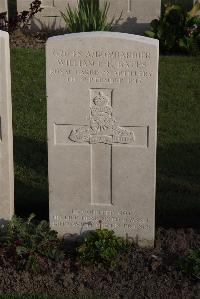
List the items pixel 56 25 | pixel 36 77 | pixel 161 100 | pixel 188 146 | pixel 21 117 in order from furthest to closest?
pixel 56 25 < pixel 36 77 < pixel 161 100 < pixel 21 117 < pixel 188 146

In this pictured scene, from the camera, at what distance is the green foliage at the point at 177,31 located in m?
11.4

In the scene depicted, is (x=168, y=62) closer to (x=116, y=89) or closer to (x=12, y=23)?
(x=12, y=23)

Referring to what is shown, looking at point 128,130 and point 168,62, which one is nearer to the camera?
point 128,130

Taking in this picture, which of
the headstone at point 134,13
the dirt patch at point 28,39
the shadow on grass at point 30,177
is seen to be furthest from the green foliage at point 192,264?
the headstone at point 134,13

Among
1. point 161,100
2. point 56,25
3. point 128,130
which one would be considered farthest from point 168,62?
point 128,130

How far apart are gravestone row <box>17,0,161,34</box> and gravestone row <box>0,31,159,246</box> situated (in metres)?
7.26

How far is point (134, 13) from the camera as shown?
1246cm

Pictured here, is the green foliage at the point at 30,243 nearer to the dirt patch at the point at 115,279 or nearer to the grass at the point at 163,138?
the dirt patch at the point at 115,279

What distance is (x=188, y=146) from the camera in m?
8.04

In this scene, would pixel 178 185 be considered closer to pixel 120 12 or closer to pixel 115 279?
pixel 115 279

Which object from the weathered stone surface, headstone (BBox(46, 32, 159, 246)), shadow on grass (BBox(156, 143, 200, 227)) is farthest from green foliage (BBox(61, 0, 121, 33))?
headstone (BBox(46, 32, 159, 246))

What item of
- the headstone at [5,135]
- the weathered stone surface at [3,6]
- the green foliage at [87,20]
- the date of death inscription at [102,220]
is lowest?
the date of death inscription at [102,220]

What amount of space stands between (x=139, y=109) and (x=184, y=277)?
128 centimetres

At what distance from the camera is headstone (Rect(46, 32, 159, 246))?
5211 millimetres
